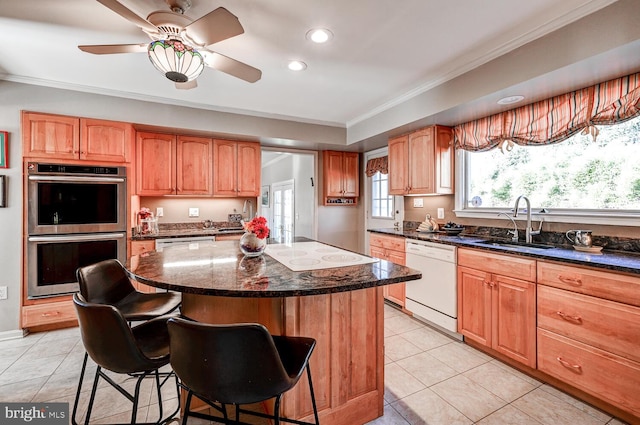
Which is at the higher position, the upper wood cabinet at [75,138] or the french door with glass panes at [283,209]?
the upper wood cabinet at [75,138]

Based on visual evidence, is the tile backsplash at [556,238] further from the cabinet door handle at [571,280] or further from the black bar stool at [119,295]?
the black bar stool at [119,295]

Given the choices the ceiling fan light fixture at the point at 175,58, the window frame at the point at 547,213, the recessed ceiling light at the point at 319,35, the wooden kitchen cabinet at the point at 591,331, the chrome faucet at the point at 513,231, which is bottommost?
the wooden kitchen cabinet at the point at 591,331

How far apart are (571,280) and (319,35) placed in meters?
2.35

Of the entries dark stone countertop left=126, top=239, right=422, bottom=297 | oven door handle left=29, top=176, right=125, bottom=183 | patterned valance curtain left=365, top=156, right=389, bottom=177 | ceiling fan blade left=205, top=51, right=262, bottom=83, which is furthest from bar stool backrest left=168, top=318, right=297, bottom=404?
patterned valance curtain left=365, top=156, right=389, bottom=177

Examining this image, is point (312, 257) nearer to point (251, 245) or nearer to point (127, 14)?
point (251, 245)

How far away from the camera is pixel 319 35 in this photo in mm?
2074

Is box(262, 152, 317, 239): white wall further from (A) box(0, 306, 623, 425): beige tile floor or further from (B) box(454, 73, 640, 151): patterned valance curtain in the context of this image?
(A) box(0, 306, 623, 425): beige tile floor

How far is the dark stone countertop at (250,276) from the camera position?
1222 millimetres

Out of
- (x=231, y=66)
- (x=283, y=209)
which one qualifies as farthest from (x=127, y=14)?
(x=283, y=209)

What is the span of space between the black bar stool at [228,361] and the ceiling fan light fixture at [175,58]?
1.51m

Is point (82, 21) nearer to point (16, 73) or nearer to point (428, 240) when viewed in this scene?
point (16, 73)

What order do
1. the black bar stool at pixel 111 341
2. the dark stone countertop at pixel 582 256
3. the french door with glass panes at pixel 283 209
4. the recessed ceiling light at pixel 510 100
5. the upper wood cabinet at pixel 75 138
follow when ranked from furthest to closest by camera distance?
the french door with glass panes at pixel 283 209, the upper wood cabinet at pixel 75 138, the recessed ceiling light at pixel 510 100, the dark stone countertop at pixel 582 256, the black bar stool at pixel 111 341

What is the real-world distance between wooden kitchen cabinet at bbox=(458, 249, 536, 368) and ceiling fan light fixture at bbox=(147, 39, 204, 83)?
2575 millimetres

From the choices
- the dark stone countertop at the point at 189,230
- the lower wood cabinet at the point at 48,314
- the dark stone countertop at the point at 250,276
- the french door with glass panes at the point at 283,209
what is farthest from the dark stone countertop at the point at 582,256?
the french door with glass panes at the point at 283,209
